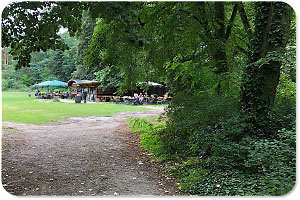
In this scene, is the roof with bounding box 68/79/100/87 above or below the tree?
below

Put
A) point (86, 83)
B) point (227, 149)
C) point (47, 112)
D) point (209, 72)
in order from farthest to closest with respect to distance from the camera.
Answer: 1. point (86, 83)
2. point (47, 112)
3. point (209, 72)
4. point (227, 149)

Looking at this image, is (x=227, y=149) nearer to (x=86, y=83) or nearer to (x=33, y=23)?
(x=33, y=23)

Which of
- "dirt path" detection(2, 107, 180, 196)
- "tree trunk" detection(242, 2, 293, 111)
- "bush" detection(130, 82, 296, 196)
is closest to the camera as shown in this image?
"bush" detection(130, 82, 296, 196)

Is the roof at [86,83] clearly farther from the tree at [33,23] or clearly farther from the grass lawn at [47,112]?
the tree at [33,23]

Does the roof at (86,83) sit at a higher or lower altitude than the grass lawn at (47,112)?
higher

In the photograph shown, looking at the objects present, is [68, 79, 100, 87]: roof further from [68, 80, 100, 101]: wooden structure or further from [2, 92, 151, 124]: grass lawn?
[2, 92, 151, 124]: grass lawn

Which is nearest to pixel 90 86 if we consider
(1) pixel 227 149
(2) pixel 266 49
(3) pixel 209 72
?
(3) pixel 209 72

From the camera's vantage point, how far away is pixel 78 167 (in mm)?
5555

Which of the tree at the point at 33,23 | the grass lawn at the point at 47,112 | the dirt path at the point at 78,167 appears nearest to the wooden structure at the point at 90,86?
the grass lawn at the point at 47,112

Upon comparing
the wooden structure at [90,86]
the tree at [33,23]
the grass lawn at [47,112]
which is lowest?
the grass lawn at [47,112]

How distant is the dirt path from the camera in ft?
14.4

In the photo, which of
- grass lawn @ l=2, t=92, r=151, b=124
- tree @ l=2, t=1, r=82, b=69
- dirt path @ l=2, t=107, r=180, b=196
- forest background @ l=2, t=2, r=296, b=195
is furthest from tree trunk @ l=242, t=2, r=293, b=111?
grass lawn @ l=2, t=92, r=151, b=124

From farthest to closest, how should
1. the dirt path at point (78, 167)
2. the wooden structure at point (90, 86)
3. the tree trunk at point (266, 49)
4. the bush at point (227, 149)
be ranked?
the wooden structure at point (90, 86) → the tree trunk at point (266, 49) → the dirt path at point (78, 167) → the bush at point (227, 149)

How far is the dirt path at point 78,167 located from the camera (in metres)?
Result: 4.39
